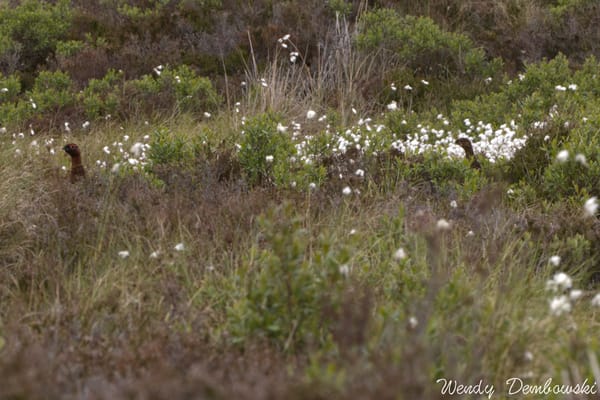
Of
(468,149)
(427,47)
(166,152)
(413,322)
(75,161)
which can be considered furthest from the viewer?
(427,47)

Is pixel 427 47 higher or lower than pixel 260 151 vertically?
lower

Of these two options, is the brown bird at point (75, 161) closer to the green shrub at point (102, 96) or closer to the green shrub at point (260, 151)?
the green shrub at point (260, 151)

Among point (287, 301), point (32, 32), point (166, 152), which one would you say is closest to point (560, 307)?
point (287, 301)

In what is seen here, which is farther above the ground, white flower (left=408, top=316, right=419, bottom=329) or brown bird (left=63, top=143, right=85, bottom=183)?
white flower (left=408, top=316, right=419, bottom=329)

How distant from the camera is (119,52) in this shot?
9.73 meters

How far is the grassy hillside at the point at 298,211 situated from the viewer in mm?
2672

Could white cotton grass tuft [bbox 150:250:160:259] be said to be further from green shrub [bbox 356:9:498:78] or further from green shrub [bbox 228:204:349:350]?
green shrub [bbox 356:9:498:78]

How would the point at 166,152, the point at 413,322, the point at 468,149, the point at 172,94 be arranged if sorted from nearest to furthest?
1. the point at 413,322
2. the point at 166,152
3. the point at 468,149
4. the point at 172,94

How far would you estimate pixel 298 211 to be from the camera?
4371mm

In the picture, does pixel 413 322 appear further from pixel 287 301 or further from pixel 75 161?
pixel 75 161

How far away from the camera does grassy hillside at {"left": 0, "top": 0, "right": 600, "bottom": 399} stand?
2.67 meters

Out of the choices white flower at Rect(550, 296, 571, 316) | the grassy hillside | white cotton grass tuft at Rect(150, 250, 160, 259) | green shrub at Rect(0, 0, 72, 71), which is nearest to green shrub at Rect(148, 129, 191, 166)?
the grassy hillside

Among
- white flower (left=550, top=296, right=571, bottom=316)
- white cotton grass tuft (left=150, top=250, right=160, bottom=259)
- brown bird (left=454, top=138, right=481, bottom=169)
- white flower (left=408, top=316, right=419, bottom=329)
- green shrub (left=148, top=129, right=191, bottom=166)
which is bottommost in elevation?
brown bird (left=454, top=138, right=481, bottom=169)

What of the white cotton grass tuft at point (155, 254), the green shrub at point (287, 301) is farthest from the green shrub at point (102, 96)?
the green shrub at point (287, 301)
